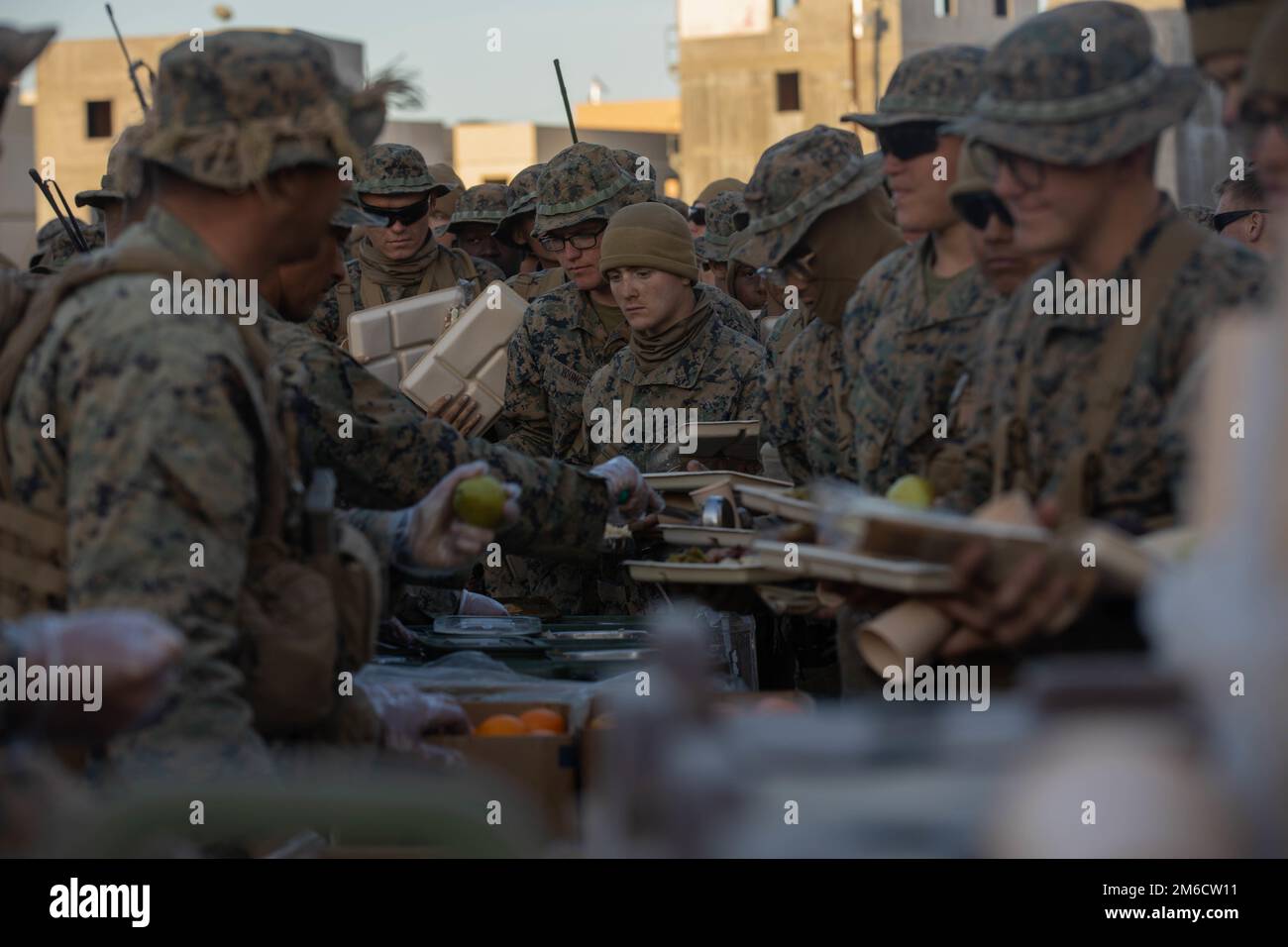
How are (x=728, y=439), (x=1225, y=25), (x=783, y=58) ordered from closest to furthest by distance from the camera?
(x=1225, y=25) → (x=728, y=439) → (x=783, y=58)

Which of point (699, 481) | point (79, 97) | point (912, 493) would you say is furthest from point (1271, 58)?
point (79, 97)

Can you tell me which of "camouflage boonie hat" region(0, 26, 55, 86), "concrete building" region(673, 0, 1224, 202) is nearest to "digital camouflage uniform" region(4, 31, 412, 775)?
"camouflage boonie hat" region(0, 26, 55, 86)

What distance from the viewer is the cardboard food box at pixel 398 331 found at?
8.93 metres

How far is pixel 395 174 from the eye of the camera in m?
10.8

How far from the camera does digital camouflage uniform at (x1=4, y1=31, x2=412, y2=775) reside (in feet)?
10.2

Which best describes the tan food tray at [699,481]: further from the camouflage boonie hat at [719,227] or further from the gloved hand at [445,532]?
the camouflage boonie hat at [719,227]

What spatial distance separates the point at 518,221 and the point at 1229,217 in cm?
509

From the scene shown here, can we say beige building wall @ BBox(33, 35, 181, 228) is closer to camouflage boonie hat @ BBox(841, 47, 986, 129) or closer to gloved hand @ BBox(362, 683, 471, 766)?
camouflage boonie hat @ BBox(841, 47, 986, 129)

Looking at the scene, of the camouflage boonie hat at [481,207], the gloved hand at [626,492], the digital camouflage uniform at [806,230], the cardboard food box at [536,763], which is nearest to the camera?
the cardboard food box at [536,763]

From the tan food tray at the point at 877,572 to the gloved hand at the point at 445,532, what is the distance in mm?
1491

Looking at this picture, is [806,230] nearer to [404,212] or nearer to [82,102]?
[404,212]

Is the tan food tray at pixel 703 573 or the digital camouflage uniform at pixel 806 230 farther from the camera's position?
the digital camouflage uniform at pixel 806 230

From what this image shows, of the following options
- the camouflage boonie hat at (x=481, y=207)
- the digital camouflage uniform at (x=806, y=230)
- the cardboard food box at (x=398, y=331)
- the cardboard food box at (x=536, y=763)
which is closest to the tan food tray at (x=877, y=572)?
the cardboard food box at (x=536, y=763)
